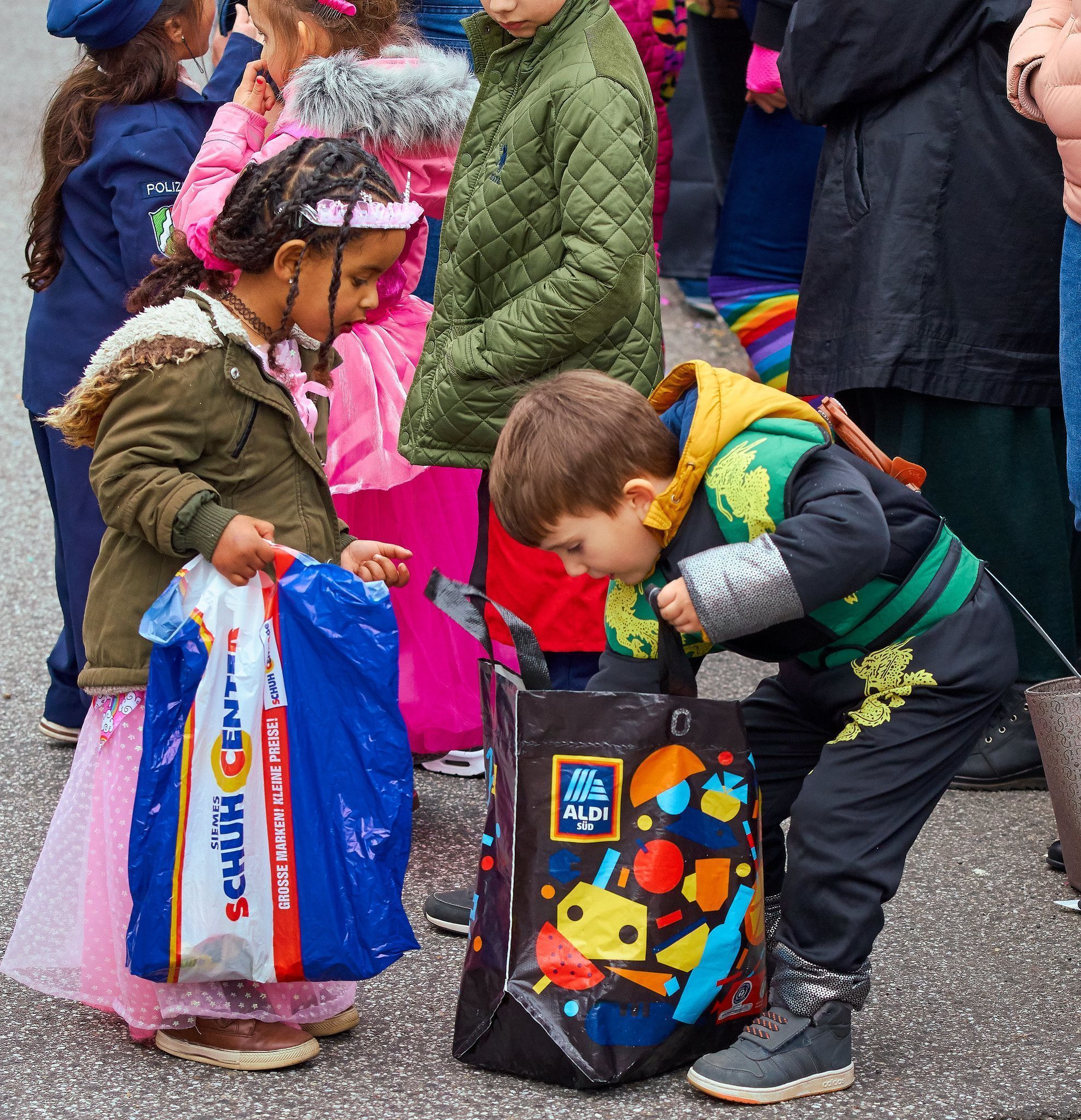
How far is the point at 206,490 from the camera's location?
7.49 feet

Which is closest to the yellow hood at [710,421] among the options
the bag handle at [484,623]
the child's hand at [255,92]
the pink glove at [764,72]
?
the bag handle at [484,623]

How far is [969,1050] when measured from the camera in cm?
245

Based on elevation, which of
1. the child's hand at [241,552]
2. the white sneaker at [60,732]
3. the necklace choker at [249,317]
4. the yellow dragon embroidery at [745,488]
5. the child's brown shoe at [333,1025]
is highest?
the necklace choker at [249,317]

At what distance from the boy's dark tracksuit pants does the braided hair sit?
1.07 metres

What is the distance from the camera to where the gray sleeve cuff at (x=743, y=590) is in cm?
209

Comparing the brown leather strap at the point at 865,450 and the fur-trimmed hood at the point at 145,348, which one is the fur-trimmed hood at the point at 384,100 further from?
the brown leather strap at the point at 865,450

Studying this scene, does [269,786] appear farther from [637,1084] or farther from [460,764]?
[460,764]

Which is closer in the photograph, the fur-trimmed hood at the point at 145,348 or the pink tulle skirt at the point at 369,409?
the fur-trimmed hood at the point at 145,348

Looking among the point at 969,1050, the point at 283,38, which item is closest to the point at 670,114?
the point at 283,38

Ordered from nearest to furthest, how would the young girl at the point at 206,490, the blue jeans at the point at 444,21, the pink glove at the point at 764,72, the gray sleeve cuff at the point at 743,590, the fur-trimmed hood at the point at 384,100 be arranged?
the gray sleeve cuff at the point at 743,590, the young girl at the point at 206,490, the fur-trimmed hood at the point at 384,100, the blue jeans at the point at 444,21, the pink glove at the point at 764,72

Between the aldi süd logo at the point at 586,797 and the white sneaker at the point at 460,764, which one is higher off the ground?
the aldi süd logo at the point at 586,797

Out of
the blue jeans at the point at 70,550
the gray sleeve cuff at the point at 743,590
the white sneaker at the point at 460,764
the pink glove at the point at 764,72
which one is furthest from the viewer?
the pink glove at the point at 764,72

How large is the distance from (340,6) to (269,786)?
1930 millimetres

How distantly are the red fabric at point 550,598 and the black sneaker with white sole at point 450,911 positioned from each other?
0.50 metres
